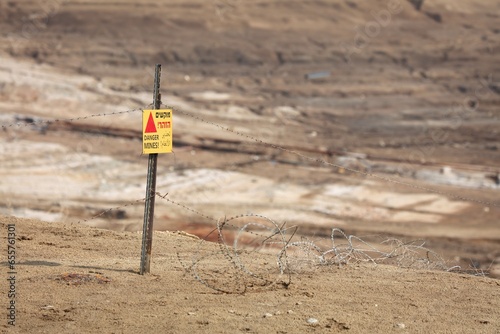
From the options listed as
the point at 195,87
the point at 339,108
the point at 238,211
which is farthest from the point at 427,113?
the point at 238,211

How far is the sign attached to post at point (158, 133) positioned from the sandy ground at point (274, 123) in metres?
1.14

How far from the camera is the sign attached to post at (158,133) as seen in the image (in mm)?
8016

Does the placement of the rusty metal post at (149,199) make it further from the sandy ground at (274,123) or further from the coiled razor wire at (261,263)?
the coiled razor wire at (261,263)

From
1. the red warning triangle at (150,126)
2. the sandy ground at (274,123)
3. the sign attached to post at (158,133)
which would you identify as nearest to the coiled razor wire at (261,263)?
the sandy ground at (274,123)

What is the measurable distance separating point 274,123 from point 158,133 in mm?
14127

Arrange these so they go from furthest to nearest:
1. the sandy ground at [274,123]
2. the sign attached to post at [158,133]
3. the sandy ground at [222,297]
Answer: the sandy ground at [274,123] < the sign attached to post at [158,133] < the sandy ground at [222,297]

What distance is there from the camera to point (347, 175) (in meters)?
18.6

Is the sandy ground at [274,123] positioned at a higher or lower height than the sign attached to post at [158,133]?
lower

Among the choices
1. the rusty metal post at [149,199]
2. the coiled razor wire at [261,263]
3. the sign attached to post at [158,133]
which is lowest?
the coiled razor wire at [261,263]

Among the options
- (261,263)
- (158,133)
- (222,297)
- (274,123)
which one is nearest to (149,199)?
(158,133)

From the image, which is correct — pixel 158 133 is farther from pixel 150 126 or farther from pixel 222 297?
pixel 222 297

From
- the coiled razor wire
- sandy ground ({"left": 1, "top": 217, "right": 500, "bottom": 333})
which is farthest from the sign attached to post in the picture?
sandy ground ({"left": 1, "top": 217, "right": 500, "bottom": 333})

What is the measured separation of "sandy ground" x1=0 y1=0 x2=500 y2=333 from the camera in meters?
15.5

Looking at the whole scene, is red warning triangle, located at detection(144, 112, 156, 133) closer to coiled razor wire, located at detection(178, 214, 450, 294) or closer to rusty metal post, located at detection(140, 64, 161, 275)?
rusty metal post, located at detection(140, 64, 161, 275)
